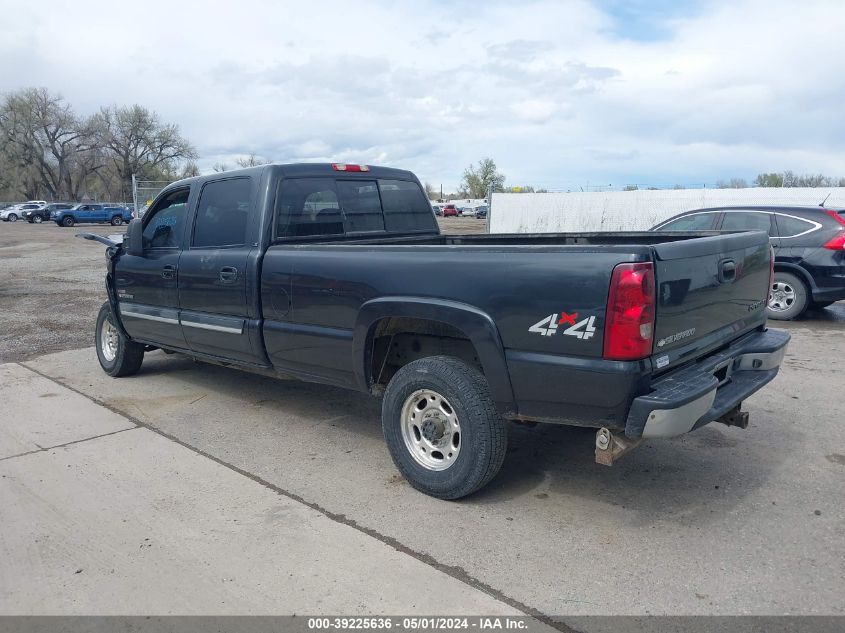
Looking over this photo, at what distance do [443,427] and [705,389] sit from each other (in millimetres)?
1424

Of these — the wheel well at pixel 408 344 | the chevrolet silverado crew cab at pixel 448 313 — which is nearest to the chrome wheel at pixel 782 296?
the chevrolet silverado crew cab at pixel 448 313

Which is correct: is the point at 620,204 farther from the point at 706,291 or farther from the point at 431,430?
the point at 431,430

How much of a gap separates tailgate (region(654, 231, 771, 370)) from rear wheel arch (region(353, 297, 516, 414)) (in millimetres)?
809

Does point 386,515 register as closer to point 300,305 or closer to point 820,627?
point 300,305

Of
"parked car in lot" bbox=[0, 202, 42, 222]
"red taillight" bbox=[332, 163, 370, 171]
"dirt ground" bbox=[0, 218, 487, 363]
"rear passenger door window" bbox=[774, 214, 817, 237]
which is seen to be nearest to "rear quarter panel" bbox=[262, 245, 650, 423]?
"red taillight" bbox=[332, 163, 370, 171]

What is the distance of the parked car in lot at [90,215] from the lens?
153 ft

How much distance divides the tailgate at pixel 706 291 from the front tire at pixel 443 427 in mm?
957

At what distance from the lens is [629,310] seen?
3.13 meters

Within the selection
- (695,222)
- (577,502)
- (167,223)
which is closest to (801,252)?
(695,222)

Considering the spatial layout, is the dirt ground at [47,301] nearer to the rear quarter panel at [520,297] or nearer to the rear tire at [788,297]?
the rear quarter panel at [520,297]

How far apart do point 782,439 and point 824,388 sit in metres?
1.68

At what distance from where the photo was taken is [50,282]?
1472 centimetres

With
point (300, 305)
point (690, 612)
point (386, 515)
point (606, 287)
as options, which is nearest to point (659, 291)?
point (606, 287)

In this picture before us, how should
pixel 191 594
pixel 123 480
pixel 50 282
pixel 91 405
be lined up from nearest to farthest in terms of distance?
pixel 191 594, pixel 123 480, pixel 91 405, pixel 50 282
